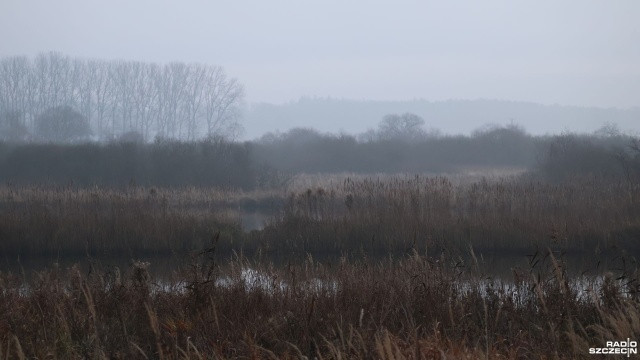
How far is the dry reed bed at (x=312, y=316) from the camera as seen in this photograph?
21.3ft

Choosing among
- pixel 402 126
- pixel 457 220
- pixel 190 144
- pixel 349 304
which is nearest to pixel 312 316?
pixel 349 304

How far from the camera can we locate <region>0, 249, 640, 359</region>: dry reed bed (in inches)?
255

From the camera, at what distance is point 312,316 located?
7.29 meters

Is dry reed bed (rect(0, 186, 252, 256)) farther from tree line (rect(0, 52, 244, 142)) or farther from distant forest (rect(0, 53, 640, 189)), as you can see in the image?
tree line (rect(0, 52, 244, 142))

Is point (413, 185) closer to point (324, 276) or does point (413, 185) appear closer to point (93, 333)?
point (324, 276)

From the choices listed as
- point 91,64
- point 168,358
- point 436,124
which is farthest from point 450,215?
point 436,124

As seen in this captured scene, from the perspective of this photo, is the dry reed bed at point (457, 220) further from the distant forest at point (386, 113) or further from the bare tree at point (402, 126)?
the distant forest at point (386, 113)

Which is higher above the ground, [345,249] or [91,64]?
[91,64]

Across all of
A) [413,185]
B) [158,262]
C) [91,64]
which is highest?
[91,64]

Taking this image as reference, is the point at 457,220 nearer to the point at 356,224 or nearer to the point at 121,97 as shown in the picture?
the point at 356,224

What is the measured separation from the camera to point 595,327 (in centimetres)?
665

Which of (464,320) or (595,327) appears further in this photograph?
(464,320)

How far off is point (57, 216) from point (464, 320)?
491 inches

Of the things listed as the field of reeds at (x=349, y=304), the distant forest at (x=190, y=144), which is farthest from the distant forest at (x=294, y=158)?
the field of reeds at (x=349, y=304)
